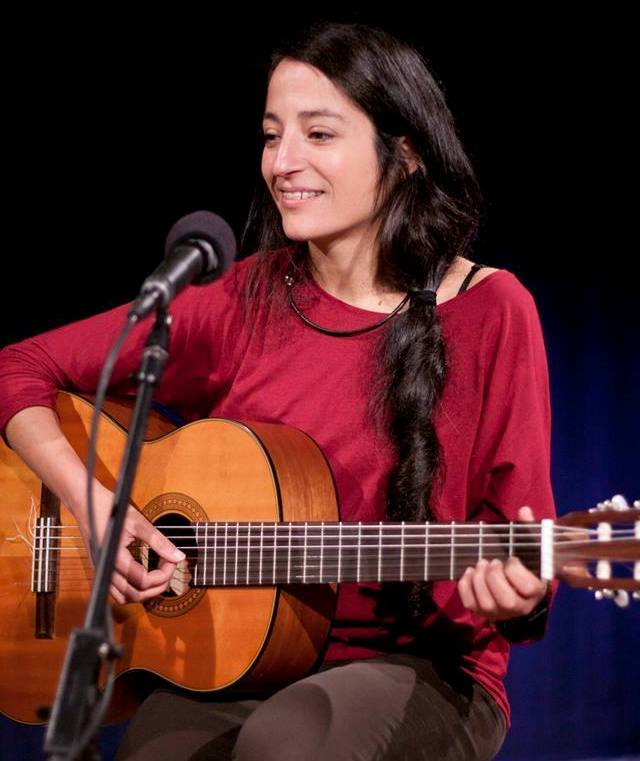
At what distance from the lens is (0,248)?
12.9 feet

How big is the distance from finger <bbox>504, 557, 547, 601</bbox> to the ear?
1063mm

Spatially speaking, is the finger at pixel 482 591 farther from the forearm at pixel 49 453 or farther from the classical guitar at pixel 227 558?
the forearm at pixel 49 453

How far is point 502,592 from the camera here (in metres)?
1.89

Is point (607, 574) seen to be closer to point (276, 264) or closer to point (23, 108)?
point (276, 264)

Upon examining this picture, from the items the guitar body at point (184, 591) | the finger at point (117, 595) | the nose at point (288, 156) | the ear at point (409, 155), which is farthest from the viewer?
the ear at point (409, 155)

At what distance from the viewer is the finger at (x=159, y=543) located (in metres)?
2.27

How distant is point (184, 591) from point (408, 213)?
101 centimetres

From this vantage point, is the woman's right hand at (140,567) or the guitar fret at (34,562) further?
the guitar fret at (34,562)

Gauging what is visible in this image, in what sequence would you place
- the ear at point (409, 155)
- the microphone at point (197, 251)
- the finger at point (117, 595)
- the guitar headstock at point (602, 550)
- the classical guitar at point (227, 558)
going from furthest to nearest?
the ear at point (409, 155) < the finger at point (117, 595) < the classical guitar at point (227, 558) < the guitar headstock at point (602, 550) < the microphone at point (197, 251)

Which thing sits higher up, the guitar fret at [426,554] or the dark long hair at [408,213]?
the dark long hair at [408,213]

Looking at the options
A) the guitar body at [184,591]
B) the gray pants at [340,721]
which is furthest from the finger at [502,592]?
the guitar body at [184,591]

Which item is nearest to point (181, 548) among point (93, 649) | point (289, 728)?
point (289, 728)

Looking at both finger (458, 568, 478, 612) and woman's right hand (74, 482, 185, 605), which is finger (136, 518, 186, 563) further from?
finger (458, 568, 478, 612)

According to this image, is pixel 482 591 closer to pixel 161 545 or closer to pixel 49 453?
pixel 161 545
